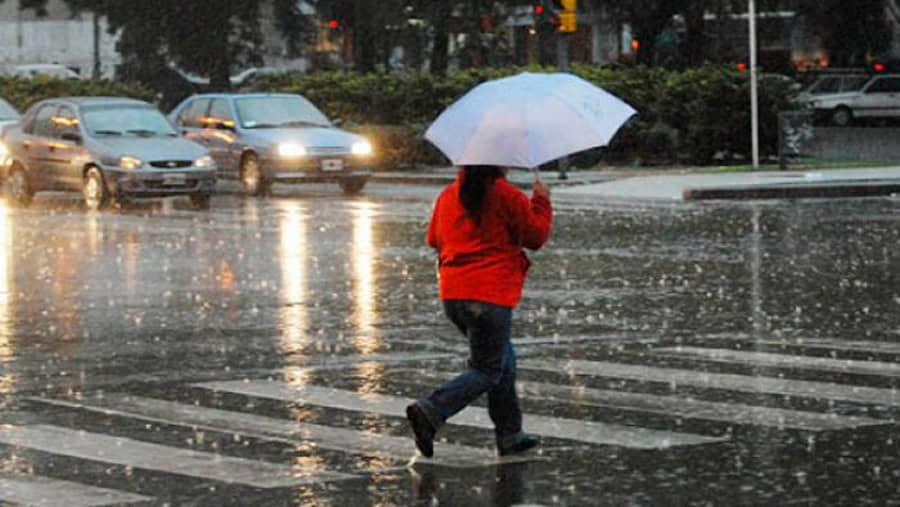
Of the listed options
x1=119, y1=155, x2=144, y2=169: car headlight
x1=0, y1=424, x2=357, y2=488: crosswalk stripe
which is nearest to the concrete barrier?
x1=119, y1=155, x2=144, y2=169: car headlight

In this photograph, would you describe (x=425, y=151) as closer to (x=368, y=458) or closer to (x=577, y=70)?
(x=577, y=70)

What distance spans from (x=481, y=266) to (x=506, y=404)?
667mm

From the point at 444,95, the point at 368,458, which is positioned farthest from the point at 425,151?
the point at 368,458

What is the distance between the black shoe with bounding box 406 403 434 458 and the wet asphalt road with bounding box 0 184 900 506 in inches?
5.2

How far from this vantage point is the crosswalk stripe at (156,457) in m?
9.20

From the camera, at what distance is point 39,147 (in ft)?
105

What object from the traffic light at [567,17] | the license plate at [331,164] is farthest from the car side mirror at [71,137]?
the traffic light at [567,17]

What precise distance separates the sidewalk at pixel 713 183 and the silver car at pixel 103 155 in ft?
17.1

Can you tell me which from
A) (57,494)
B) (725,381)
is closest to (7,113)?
(725,381)

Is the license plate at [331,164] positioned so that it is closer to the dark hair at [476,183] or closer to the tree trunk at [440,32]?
the tree trunk at [440,32]

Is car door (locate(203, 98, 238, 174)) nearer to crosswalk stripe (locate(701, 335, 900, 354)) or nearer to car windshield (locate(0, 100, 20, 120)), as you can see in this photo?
car windshield (locate(0, 100, 20, 120))

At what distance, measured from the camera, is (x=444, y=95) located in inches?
1644

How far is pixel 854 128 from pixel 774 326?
43981 mm

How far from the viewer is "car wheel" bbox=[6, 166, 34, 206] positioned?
1252 inches
